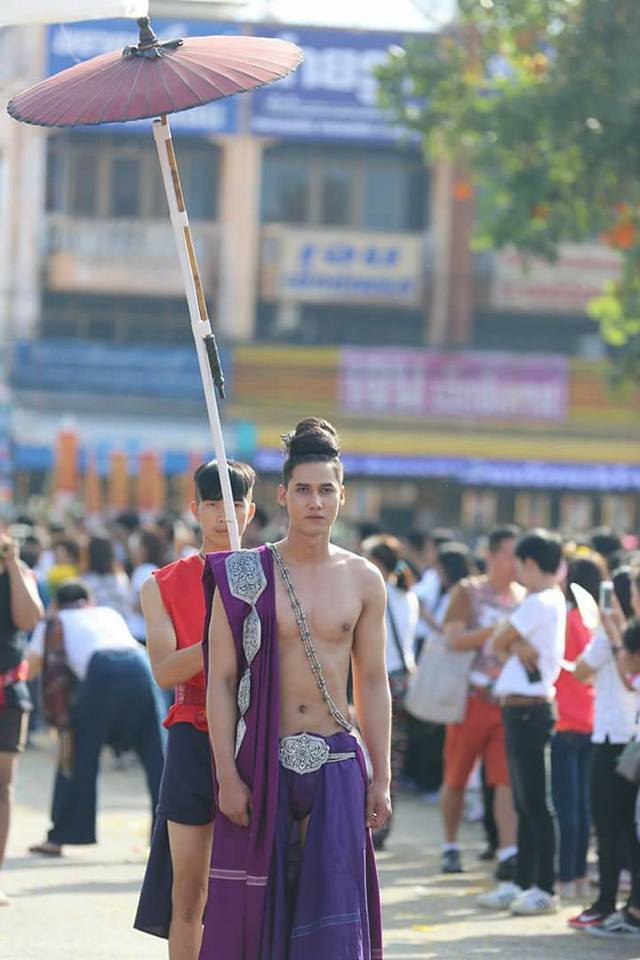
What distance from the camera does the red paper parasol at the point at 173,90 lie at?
19.4 feet

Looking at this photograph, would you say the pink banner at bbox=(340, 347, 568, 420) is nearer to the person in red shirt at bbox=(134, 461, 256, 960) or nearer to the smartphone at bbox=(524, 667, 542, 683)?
the smartphone at bbox=(524, 667, 542, 683)

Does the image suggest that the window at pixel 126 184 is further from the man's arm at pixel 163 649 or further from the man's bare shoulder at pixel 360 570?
the man's bare shoulder at pixel 360 570

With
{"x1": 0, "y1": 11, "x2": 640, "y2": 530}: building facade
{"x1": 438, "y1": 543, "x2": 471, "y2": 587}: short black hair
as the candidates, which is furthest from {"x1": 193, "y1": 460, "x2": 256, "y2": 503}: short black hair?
{"x1": 0, "y1": 11, "x2": 640, "y2": 530}: building facade

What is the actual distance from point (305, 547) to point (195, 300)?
100cm

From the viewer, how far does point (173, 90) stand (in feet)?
19.5

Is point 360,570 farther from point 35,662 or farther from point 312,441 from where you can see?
point 35,662

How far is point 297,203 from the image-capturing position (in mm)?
37719

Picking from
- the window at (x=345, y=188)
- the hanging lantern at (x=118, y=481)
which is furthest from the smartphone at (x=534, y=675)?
the window at (x=345, y=188)

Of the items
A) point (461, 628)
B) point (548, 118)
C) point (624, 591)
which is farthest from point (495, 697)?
point (548, 118)

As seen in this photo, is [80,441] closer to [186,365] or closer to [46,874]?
[186,365]

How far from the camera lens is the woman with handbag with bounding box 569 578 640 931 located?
894 centimetres

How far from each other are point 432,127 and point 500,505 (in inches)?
748

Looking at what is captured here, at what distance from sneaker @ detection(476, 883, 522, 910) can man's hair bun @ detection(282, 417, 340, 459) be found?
14.1ft

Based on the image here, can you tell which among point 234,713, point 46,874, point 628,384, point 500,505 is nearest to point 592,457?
Answer: point 500,505
